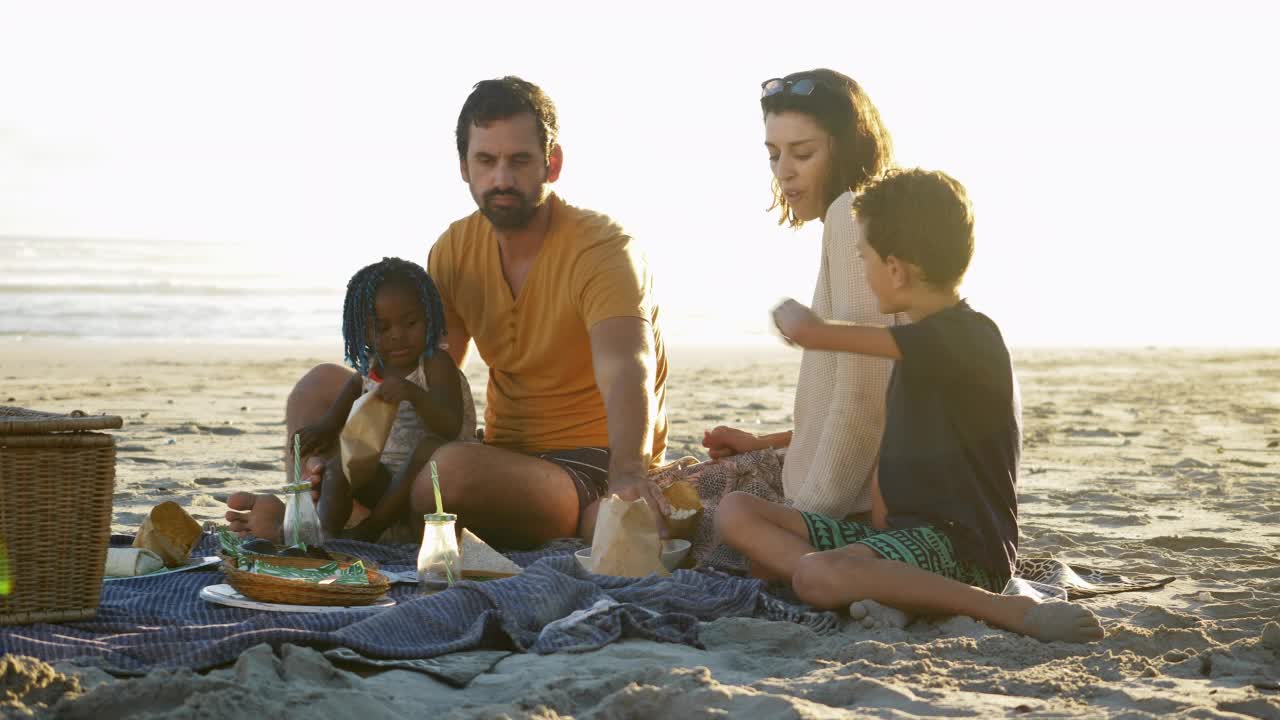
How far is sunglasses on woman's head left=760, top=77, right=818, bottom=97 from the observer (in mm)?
3830

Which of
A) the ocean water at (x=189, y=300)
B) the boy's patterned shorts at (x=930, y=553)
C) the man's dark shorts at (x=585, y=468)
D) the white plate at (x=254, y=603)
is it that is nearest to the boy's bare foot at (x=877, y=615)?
the boy's patterned shorts at (x=930, y=553)

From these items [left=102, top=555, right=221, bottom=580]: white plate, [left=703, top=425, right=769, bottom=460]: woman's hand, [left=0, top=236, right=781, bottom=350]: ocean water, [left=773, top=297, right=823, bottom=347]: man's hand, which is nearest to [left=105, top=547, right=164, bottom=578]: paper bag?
[left=102, top=555, right=221, bottom=580]: white plate

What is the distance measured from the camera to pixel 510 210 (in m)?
4.29

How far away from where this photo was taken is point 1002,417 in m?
3.21

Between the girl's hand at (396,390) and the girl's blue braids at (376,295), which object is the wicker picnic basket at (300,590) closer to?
the girl's hand at (396,390)

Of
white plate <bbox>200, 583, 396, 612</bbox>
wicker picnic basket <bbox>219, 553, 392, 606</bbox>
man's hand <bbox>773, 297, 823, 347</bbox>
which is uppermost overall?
man's hand <bbox>773, 297, 823, 347</bbox>

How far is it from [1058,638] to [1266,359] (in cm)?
1212

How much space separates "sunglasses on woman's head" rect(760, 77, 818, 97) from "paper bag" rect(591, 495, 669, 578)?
1.29 meters

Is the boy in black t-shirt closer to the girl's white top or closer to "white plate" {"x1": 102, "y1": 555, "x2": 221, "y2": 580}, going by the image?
the girl's white top

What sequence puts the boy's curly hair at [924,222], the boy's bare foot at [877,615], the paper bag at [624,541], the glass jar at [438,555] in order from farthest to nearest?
the paper bag at [624,541], the glass jar at [438,555], the boy's curly hair at [924,222], the boy's bare foot at [877,615]

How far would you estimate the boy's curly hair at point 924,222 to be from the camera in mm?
3203

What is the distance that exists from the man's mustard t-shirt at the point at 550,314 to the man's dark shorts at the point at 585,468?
0.04 meters

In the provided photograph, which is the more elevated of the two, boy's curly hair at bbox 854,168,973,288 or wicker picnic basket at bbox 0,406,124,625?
boy's curly hair at bbox 854,168,973,288

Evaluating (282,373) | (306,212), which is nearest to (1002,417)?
(282,373)
